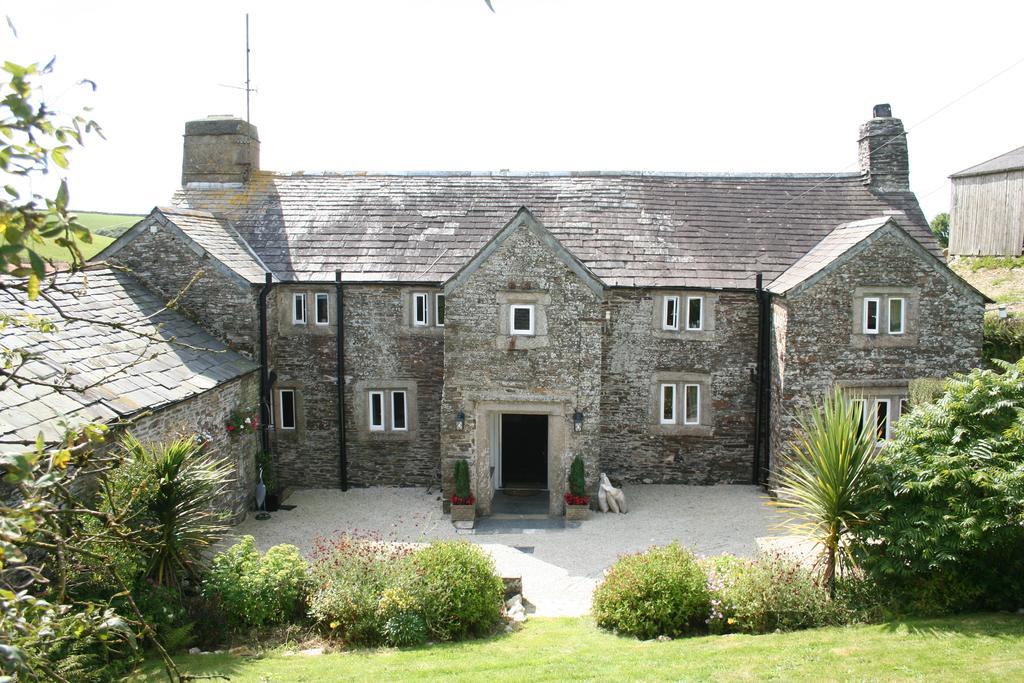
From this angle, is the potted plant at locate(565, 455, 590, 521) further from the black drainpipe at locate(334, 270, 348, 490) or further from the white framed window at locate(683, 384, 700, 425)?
the black drainpipe at locate(334, 270, 348, 490)

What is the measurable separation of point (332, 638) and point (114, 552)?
353 centimetres

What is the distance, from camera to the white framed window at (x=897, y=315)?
18.7 metres

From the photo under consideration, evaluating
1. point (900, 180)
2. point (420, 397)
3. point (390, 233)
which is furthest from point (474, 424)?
point (900, 180)

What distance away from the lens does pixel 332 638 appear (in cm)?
1240

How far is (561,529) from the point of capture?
1755 cm

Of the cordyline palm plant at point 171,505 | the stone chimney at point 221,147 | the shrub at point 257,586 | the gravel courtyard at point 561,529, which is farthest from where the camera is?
the stone chimney at point 221,147

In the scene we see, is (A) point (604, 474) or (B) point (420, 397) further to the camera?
(B) point (420, 397)

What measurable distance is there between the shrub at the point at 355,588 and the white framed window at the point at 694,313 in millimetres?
10026

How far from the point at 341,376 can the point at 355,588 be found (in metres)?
8.71

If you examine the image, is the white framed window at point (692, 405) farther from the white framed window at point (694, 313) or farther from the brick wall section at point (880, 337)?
the brick wall section at point (880, 337)

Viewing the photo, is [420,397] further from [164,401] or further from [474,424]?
[164,401]

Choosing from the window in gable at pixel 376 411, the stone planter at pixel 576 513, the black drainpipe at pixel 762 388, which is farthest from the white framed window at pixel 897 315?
the window in gable at pixel 376 411

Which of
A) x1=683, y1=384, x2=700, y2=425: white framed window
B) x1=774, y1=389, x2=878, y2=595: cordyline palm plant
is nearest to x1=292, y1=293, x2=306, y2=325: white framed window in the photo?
x1=683, y1=384, x2=700, y2=425: white framed window

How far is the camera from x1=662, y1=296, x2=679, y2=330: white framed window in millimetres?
20156
